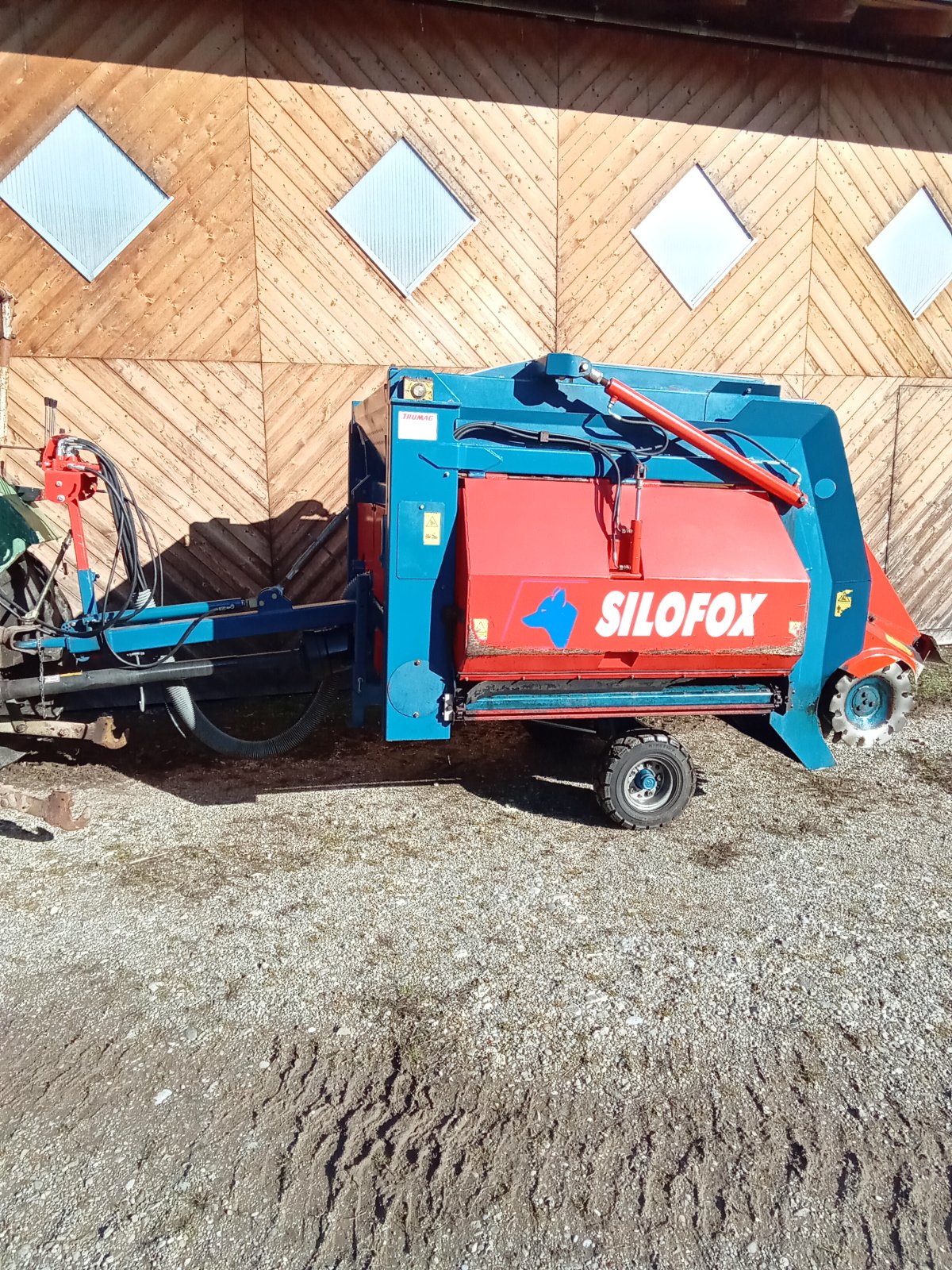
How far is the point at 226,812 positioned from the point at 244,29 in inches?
237

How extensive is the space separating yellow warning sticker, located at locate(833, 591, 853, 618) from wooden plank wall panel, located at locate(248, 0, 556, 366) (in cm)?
389

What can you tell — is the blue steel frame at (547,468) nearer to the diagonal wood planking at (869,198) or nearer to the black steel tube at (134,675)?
the black steel tube at (134,675)

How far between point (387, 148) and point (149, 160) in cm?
189

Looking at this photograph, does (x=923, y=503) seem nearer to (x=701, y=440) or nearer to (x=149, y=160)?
(x=701, y=440)

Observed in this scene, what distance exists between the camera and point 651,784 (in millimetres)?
4855

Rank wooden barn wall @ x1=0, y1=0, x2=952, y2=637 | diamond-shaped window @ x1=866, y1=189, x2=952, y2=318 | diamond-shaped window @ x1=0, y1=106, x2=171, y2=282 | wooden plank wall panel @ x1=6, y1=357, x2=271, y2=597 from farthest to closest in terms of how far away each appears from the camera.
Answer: diamond-shaped window @ x1=866, y1=189, x2=952, y2=318 < wooden plank wall panel @ x1=6, y1=357, x2=271, y2=597 < wooden barn wall @ x1=0, y1=0, x2=952, y2=637 < diamond-shaped window @ x1=0, y1=106, x2=171, y2=282

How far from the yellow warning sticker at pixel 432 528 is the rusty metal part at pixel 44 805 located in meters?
2.27

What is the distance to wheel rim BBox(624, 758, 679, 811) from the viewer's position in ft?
15.8

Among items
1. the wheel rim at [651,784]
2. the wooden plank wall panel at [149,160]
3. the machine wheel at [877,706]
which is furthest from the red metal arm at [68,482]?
the machine wheel at [877,706]

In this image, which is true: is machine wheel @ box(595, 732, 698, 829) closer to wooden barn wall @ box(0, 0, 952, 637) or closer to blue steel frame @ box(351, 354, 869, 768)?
blue steel frame @ box(351, 354, 869, 768)

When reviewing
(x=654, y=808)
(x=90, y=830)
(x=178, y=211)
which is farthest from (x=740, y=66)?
(x=90, y=830)

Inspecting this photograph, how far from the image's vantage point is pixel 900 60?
7.76 meters

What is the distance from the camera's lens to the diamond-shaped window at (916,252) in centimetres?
823

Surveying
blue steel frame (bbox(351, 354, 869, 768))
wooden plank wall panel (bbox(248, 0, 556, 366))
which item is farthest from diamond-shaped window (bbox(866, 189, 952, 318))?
blue steel frame (bbox(351, 354, 869, 768))
